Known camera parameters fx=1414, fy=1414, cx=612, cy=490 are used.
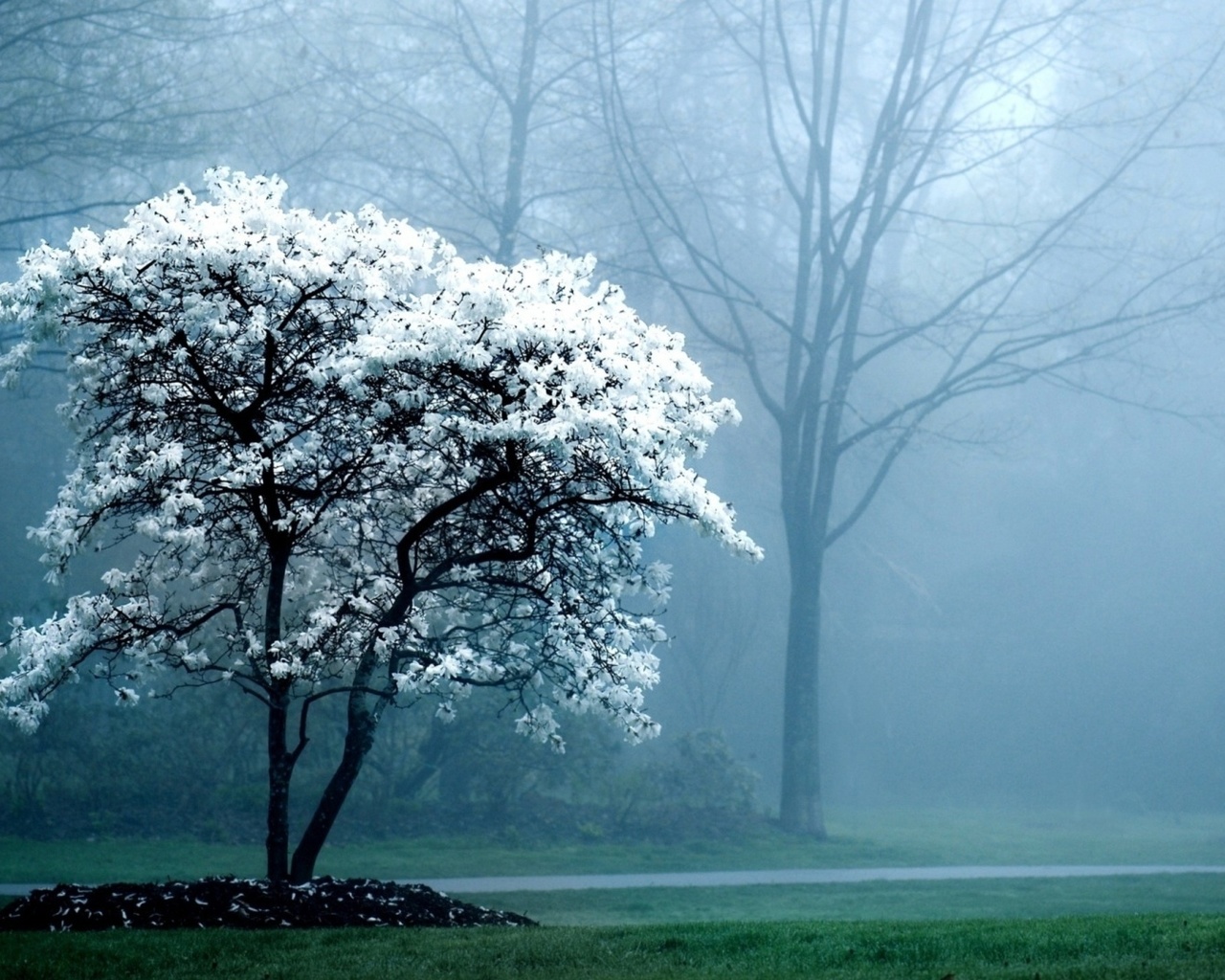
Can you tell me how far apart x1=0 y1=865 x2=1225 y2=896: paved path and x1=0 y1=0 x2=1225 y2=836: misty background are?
149 inches

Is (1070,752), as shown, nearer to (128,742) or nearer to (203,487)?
(128,742)

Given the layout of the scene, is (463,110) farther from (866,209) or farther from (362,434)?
(362,434)

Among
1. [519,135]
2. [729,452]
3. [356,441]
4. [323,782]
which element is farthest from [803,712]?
[729,452]

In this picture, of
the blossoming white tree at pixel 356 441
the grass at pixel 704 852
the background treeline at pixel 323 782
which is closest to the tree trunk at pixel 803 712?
the grass at pixel 704 852

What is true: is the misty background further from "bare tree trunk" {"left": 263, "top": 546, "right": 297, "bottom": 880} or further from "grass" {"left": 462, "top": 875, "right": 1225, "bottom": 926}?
"bare tree trunk" {"left": 263, "top": 546, "right": 297, "bottom": 880}

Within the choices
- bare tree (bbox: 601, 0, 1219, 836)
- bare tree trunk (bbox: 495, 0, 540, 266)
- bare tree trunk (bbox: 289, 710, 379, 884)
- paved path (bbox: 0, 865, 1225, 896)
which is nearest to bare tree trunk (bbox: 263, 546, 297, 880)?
bare tree trunk (bbox: 289, 710, 379, 884)

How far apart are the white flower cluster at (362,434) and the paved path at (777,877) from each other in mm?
3296

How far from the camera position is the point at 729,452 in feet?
107

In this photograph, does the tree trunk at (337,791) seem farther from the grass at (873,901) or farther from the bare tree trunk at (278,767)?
the grass at (873,901)

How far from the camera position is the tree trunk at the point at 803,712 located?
20000 mm

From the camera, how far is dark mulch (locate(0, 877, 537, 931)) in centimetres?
924

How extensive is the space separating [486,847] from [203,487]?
8.32 meters

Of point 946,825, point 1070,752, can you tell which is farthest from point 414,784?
point 1070,752

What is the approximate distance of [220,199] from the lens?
9438 mm
